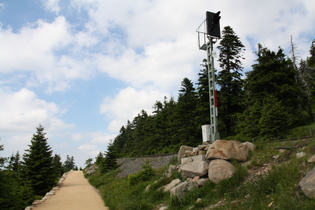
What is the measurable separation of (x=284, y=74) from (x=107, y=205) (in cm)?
2155

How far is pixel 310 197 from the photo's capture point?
15.4ft

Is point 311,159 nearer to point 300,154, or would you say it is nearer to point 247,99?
point 300,154

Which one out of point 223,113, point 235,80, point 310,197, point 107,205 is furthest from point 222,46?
point 310,197

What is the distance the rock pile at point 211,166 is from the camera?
7.51 m

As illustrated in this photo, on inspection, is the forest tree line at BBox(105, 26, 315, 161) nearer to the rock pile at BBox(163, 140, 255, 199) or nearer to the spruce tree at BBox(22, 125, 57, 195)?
the spruce tree at BBox(22, 125, 57, 195)

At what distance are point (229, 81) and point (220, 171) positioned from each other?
2462 centimetres

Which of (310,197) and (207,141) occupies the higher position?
(207,141)


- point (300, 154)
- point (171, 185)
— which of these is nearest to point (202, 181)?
point (171, 185)

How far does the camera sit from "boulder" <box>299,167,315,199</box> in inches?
186

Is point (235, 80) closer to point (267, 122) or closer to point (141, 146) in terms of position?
point (267, 122)

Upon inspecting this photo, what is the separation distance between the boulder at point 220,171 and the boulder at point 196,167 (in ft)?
1.23

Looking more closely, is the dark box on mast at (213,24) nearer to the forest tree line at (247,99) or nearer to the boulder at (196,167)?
the boulder at (196,167)

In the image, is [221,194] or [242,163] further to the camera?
[242,163]

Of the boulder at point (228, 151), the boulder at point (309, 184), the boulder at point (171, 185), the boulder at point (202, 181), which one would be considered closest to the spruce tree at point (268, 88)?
the boulder at point (228, 151)
